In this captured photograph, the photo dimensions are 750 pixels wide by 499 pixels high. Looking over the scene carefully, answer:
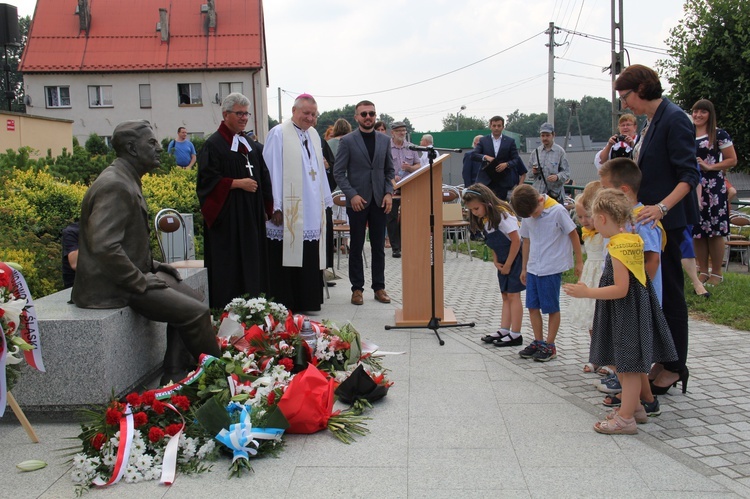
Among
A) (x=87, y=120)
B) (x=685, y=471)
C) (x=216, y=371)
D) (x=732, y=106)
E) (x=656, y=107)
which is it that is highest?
(x=87, y=120)

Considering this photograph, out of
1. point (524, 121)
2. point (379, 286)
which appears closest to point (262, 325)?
point (379, 286)

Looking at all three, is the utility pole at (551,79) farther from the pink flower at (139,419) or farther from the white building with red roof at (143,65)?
the pink flower at (139,419)

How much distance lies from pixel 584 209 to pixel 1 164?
27.4ft

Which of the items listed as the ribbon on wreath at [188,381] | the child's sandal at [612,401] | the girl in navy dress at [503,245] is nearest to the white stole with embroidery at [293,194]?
the girl in navy dress at [503,245]

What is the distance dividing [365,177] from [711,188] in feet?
13.4

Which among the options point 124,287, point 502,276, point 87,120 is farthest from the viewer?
point 87,120

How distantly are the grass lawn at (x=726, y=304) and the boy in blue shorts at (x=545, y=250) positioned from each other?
95.6 inches

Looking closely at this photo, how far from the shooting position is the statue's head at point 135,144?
468 centimetres

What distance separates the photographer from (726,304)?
7707mm

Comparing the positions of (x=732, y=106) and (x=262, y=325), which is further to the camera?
(x=732, y=106)

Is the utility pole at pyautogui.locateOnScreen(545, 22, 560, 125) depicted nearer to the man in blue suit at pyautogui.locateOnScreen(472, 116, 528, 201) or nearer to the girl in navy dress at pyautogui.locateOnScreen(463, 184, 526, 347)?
the man in blue suit at pyautogui.locateOnScreen(472, 116, 528, 201)

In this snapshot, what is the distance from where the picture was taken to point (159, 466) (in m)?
3.71

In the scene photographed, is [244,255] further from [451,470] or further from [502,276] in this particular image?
[451,470]

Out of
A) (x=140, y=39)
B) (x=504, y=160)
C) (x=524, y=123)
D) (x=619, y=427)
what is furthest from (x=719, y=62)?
(x=524, y=123)
